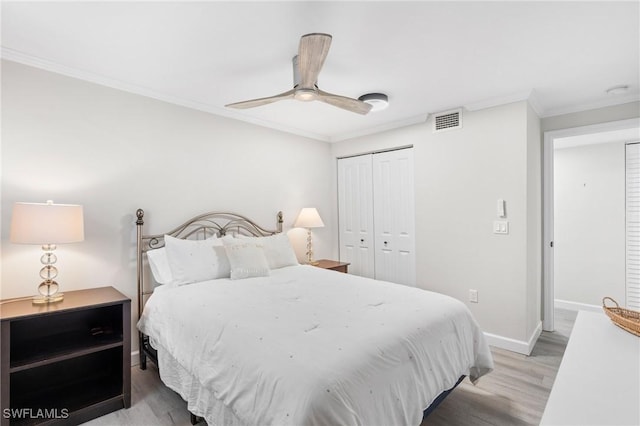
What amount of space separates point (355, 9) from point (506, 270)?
9.08 feet

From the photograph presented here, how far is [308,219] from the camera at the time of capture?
4133 mm

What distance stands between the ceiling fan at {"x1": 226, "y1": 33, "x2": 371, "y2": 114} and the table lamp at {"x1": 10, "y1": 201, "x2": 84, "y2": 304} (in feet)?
4.67

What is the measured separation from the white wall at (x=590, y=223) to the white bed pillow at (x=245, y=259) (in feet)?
14.4

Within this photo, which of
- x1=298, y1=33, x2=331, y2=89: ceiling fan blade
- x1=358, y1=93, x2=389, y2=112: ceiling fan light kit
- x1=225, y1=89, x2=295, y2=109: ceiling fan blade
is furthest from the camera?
x1=358, y1=93, x2=389, y2=112: ceiling fan light kit

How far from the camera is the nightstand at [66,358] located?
194 centimetres

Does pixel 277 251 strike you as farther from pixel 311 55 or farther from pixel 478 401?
pixel 478 401

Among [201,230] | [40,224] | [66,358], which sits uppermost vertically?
[40,224]

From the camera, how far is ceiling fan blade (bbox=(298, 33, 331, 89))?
1739 millimetres

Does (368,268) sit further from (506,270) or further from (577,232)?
(577,232)

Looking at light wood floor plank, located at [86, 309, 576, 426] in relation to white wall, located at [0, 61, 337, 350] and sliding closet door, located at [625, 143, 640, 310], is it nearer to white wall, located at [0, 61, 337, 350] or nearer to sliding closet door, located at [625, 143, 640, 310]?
white wall, located at [0, 61, 337, 350]

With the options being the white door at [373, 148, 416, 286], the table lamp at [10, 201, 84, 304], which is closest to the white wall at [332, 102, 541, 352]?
the white door at [373, 148, 416, 286]

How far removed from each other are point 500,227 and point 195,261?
9.70 feet

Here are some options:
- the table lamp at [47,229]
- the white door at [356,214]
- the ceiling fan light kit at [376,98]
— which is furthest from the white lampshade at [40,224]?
the white door at [356,214]

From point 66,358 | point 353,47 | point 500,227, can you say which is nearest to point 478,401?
point 500,227
